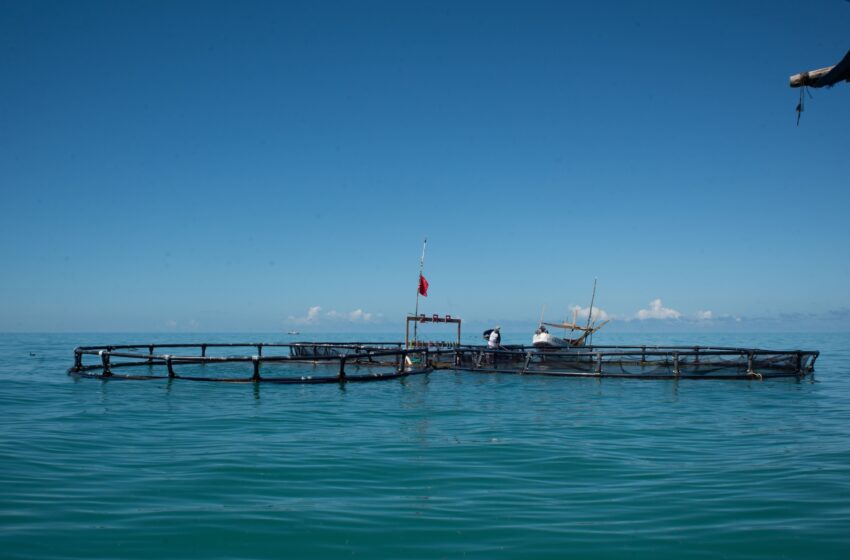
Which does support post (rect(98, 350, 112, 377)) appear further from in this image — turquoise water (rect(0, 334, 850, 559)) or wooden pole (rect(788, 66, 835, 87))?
wooden pole (rect(788, 66, 835, 87))

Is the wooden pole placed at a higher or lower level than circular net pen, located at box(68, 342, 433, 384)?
higher

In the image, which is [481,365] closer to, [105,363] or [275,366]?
[275,366]

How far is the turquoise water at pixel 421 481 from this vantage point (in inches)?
265

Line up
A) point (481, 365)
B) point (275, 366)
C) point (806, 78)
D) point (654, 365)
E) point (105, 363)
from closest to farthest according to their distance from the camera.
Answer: point (806, 78), point (105, 363), point (481, 365), point (654, 365), point (275, 366)

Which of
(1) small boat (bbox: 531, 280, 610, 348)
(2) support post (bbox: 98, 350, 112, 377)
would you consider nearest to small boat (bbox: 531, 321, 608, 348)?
(1) small boat (bbox: 531, 280, 610, 348)

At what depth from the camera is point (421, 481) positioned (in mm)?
9375

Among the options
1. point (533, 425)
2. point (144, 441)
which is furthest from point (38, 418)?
point (533, 425)


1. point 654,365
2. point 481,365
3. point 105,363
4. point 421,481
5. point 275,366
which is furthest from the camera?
point 275,366

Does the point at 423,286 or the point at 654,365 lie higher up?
the point at 423,286

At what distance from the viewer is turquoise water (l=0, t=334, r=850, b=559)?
673 cm

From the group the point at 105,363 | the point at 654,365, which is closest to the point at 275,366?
the point at 105,363

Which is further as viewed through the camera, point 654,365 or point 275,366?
point 275,366

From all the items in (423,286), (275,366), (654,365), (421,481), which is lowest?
(275,366)

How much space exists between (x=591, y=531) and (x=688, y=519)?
4.78 ft
